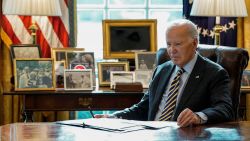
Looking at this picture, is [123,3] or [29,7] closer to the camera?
[29,7]

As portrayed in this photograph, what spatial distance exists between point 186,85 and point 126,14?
224cm

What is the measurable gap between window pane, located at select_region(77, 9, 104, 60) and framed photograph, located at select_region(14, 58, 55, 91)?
42.1 inches

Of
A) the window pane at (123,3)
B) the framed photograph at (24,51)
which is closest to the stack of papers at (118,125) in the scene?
the framed photograph at (24,51)

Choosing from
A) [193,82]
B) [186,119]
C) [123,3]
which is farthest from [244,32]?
[186,119]

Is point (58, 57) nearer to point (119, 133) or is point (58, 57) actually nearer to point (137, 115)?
point (137, 115)

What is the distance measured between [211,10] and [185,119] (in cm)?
198

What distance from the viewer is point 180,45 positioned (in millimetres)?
2891

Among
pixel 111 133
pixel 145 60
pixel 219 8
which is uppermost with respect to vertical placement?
pixel 219 8

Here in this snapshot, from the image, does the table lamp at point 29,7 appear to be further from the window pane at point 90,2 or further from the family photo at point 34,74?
the window pane at point 90,2

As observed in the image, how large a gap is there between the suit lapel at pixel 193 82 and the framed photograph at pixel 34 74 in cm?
136

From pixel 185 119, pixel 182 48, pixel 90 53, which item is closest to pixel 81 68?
pixel 90 53

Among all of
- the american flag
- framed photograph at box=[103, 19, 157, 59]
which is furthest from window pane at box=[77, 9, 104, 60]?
framed photograph at box=[103, 19, 157, 59]

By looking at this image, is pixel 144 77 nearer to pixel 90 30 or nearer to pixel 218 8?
pixel 218 8

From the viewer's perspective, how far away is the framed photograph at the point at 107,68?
13.5ft
